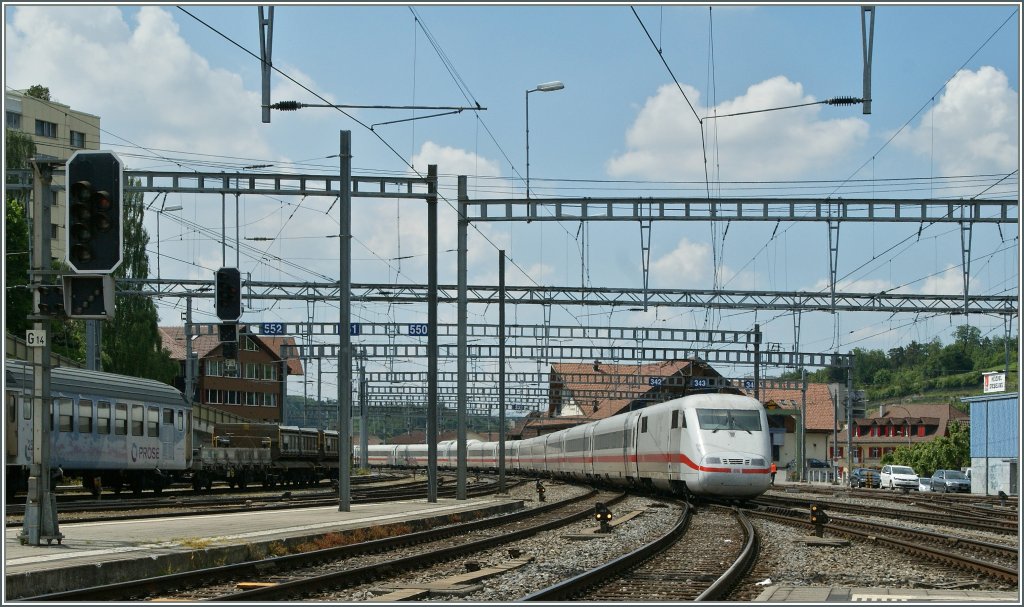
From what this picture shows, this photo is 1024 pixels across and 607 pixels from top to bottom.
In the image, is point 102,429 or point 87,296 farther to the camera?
point 102,429

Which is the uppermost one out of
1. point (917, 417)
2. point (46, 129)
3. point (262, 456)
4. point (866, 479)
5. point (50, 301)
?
point (46, 129)

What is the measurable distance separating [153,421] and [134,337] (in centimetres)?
3433

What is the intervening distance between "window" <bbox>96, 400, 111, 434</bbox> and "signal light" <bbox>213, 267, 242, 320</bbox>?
22.5ft

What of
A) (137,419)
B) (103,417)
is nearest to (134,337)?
(137,419)

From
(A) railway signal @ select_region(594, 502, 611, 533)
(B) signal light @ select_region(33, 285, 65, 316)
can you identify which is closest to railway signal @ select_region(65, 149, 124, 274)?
(B) signal light @ select_region(33, 285, 65, 316)

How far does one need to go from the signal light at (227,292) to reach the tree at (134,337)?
41.1 metres

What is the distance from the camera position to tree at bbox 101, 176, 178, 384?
6581 cm

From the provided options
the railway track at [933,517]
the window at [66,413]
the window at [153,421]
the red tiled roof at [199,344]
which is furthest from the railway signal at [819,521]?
the red tiled roof at [199,344]

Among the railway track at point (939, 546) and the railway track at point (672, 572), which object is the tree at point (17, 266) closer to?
the railway track at point (939, 546)

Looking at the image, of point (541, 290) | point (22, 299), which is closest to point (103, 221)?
point (541, 290)

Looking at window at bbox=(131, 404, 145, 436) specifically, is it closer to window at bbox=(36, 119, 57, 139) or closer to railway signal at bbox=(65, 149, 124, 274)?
railway signal at bbox=(65, 149, 124, 274)

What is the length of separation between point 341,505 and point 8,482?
326 inches

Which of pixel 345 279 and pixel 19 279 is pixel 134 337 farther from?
pixel 345 279

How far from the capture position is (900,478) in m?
61.4
